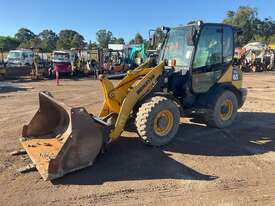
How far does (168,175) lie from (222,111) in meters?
3.16

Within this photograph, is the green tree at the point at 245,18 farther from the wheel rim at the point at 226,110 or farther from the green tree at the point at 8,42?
the wheel rim at the point at 226,110

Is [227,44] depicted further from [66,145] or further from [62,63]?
[62,63]

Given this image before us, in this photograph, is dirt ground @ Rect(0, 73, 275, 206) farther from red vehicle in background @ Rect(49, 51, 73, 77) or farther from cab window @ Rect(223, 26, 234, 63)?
red vehicle in background @ Rect(49, 51, 73, 77)

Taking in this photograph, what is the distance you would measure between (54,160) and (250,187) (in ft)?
9.40

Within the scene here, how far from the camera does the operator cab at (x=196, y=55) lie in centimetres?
756

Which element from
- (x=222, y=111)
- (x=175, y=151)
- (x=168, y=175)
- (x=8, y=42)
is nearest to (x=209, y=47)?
(x=222, y=111)

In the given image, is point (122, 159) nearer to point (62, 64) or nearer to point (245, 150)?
point (245, 150)

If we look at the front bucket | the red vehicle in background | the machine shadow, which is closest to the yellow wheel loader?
the front bucket

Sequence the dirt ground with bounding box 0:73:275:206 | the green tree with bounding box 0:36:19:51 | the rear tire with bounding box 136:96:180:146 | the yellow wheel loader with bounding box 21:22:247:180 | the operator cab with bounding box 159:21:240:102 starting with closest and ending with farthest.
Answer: the dirt ground with bounding box 0:73:275:206 → the yellow wheel loader with bounding box 21:22:247:180 → the rear tire with bounding box 136:96:180:146 → the operator cab with bounding box 159:21:240:102 → the green tree with bounding box 0:36:19:51

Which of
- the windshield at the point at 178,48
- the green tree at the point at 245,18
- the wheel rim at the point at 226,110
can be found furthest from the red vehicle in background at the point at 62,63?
the green tree at the point at 245,18

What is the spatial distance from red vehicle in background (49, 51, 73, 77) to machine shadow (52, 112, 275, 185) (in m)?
17.4

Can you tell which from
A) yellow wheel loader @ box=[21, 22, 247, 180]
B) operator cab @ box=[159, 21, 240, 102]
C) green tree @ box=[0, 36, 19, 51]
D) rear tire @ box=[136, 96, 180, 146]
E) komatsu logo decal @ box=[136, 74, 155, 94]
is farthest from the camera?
green tree @ box=[0, 36, 19, 51]

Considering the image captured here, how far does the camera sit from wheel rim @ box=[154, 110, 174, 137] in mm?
6590

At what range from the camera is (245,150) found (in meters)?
6.82
